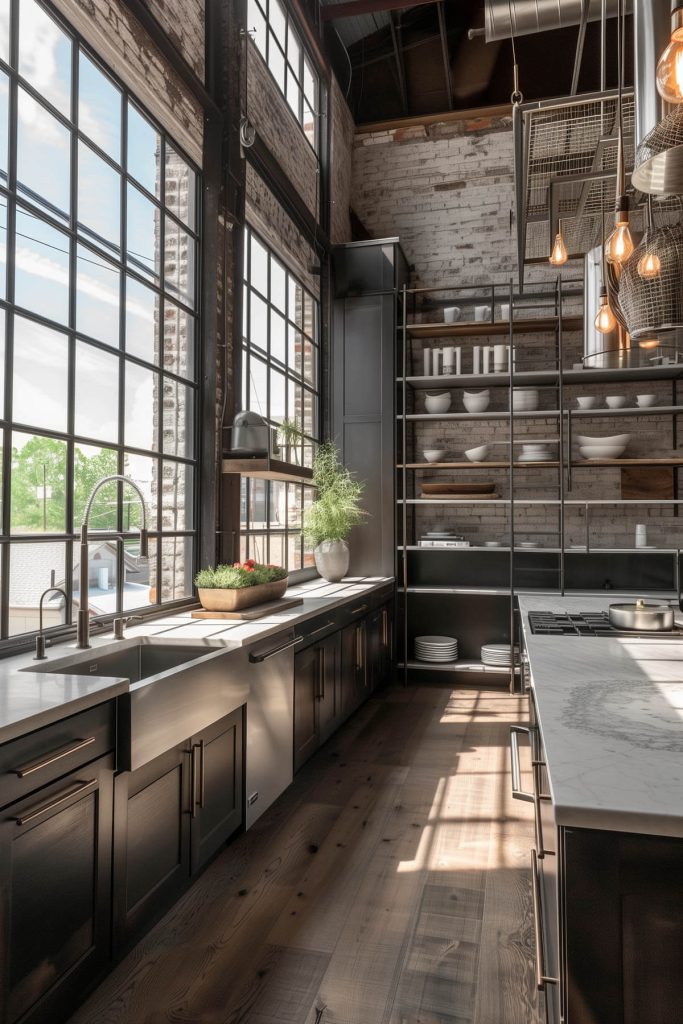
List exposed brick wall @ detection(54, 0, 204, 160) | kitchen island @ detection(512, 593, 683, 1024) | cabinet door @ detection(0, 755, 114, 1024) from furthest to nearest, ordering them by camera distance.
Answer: exposed brick wall @ detection(54, 0, 204, 160)
cabinet door @ detection(0, 755, 114, 1024)
kitchen island @ detection(512, 593, 683, 1024)

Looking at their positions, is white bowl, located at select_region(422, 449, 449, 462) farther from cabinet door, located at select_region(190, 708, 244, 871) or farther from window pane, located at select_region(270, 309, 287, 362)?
cabinet door, located at select_region(190, 708, 244, 871)

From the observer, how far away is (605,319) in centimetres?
244

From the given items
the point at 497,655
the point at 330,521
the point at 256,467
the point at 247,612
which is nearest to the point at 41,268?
the point at 256,467

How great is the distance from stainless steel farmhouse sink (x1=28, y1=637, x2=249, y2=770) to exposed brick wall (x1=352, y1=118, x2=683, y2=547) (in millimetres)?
3489

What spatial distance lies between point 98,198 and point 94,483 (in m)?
1.10

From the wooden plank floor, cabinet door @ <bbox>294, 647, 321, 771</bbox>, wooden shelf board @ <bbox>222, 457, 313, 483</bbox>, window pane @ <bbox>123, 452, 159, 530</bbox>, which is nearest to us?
the wooden plank floor

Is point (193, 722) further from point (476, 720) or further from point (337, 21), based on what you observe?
point (337, 21)

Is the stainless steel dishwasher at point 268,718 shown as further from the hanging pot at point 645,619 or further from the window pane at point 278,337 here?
the window pane at point 278,337

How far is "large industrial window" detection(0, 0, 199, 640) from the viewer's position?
2.25 m

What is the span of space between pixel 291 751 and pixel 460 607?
114 inches

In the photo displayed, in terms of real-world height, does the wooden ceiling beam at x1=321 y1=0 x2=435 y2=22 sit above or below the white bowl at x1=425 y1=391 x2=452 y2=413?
above

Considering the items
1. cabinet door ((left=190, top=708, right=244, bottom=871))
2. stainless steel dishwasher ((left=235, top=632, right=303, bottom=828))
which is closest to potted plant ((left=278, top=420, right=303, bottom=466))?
stainless steel dishwasher ((left=235, top=632, right=303, bottom=828))

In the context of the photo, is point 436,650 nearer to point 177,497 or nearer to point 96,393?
point 177,497

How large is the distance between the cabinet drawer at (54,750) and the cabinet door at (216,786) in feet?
1.57
